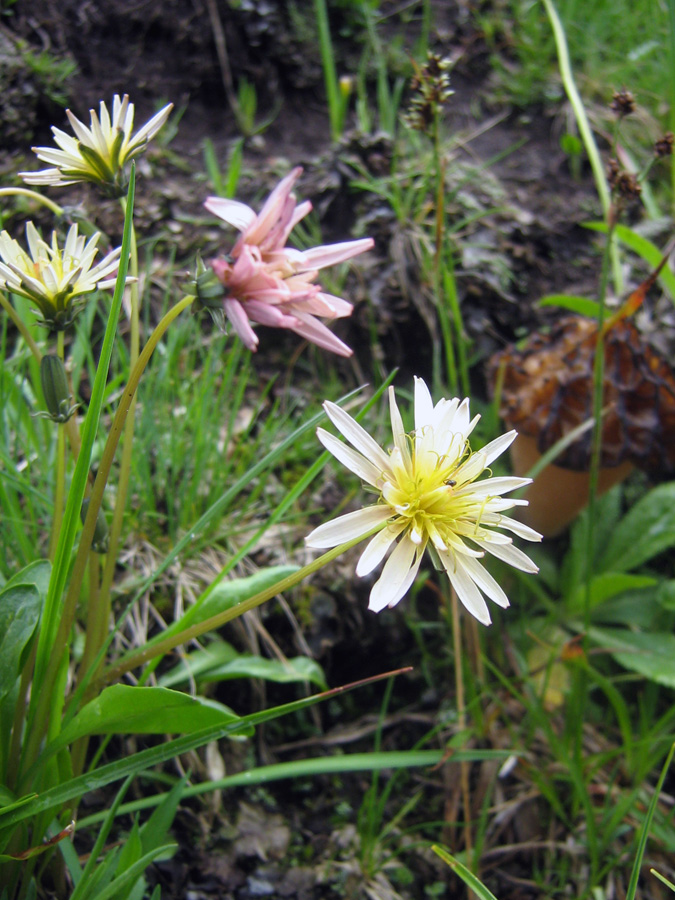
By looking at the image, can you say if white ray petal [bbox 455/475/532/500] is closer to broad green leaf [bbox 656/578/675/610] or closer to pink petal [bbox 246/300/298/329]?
pink petal [bbox 246/300/298/329]

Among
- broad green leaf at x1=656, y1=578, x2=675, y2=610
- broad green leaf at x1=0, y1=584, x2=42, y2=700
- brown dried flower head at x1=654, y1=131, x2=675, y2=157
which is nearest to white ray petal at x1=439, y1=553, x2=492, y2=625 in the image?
broad green leaf at x1=0, y1=584, x2=42, y2=700

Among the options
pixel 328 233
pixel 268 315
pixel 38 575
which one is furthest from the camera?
pixel 328 233

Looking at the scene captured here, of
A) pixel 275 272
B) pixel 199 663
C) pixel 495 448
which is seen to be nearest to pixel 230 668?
A: pixel 199 663

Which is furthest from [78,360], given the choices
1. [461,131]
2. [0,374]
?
[461,131]

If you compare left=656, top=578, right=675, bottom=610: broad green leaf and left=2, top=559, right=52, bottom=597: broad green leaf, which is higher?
left=2, top=559, right=52, bottom=597: broad green leaf

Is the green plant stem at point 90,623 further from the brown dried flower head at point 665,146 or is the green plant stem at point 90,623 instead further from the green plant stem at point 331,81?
the green plant stem at point 331,81

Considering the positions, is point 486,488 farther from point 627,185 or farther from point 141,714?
point 627,185
